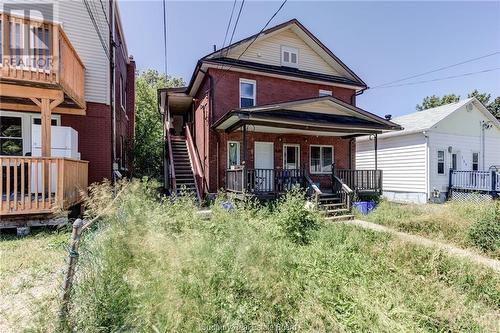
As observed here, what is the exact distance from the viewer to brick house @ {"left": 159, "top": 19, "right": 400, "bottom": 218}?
10414 mm

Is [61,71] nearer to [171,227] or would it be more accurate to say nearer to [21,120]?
[21,120]

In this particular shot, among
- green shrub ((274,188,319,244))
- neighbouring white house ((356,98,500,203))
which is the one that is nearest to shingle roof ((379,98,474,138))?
neighbouring white house ((356,98,500,203))

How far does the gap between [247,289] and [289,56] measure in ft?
43.7

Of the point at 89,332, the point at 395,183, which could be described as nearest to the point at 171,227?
the point at 89,332

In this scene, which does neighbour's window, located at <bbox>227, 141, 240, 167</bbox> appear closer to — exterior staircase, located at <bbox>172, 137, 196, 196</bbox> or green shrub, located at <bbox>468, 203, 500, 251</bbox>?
exterior staircase, located at <bbox>172, 137, 196, 196</bbox>

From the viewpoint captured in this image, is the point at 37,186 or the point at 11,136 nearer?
the point at 37,186

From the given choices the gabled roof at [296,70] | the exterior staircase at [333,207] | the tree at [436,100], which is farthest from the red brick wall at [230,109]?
the tree at [436,100]

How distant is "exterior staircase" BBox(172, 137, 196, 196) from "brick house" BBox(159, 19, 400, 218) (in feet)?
0.17

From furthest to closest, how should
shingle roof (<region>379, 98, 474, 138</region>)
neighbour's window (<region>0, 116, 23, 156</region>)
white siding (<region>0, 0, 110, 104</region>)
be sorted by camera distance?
shingle roof (<region>379, 98, 474, 138</region>) < white siding (<region>0, 0, 110, 104</region>) < neighbour's window (<region>0, 116, 23, 156</region>)

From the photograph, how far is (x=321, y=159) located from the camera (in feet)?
45.2

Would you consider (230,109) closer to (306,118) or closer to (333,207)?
(306,118)

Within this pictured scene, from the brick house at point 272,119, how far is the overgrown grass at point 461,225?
287 centimetres

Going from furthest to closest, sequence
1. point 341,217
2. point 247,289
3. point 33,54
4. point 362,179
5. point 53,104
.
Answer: point 362,179 < point 341,217 < point 53,104 < point 33,54 < point 247,289

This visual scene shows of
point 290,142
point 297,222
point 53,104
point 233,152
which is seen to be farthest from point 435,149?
point 53,104
